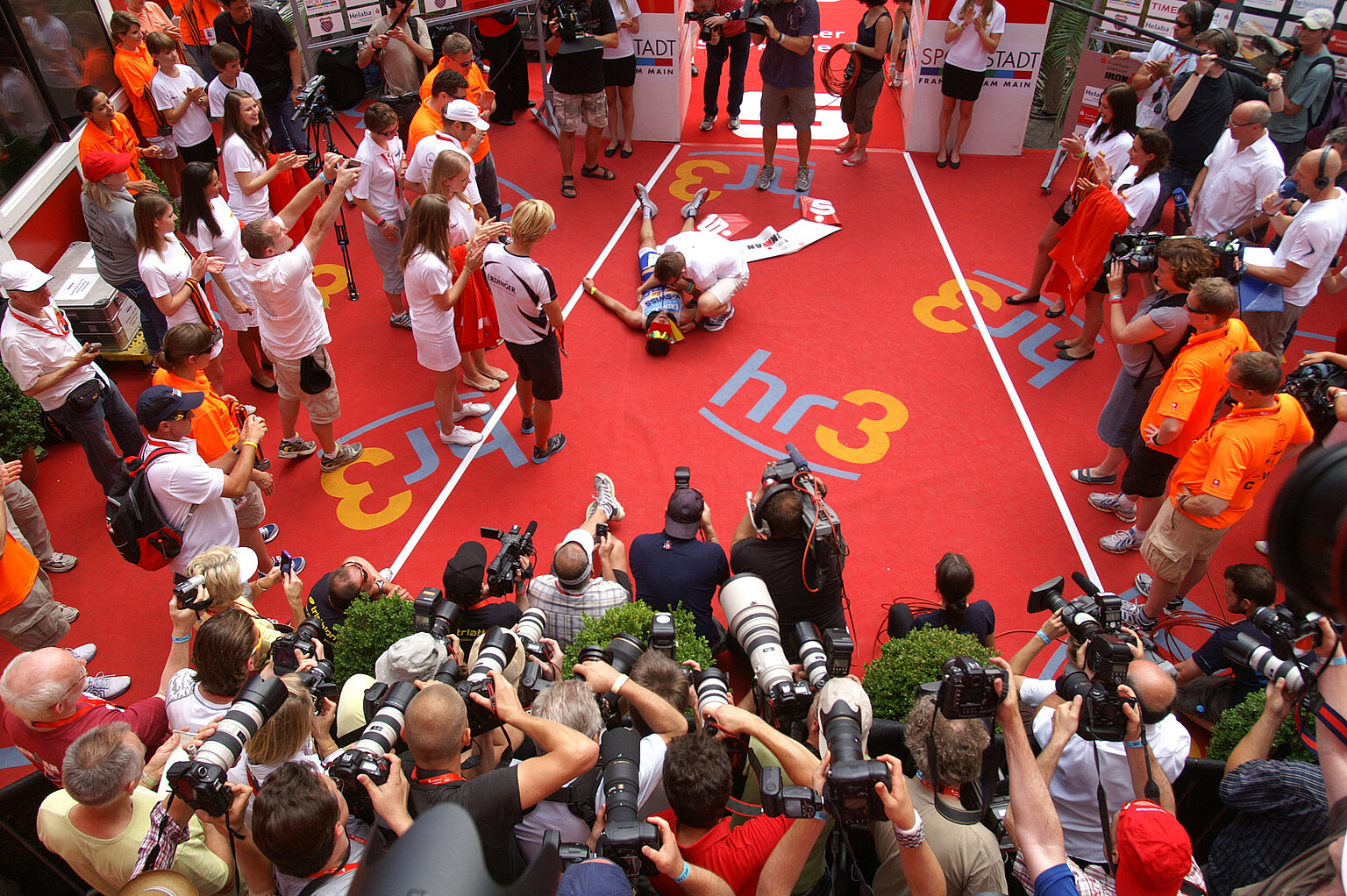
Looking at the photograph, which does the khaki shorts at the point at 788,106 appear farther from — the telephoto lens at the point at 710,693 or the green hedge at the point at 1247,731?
the telephoto lens at the point at 710,693

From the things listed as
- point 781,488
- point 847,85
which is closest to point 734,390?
point 781,488

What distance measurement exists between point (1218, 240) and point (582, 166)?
6693 mm

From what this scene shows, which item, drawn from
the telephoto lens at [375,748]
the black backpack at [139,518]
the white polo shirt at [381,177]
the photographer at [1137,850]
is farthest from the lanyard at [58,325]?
the photographer at [1137,850]

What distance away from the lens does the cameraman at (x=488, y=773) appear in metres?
3.03

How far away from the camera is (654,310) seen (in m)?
7.57

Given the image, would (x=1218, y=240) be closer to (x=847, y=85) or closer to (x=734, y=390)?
(x=734, y=390)

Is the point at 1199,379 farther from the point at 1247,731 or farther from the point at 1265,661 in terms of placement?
the point at 1247,731

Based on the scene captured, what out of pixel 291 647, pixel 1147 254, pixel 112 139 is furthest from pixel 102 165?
pixel 1147 254

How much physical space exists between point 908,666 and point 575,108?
7.30 m

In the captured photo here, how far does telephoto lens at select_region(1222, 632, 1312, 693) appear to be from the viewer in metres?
3.41

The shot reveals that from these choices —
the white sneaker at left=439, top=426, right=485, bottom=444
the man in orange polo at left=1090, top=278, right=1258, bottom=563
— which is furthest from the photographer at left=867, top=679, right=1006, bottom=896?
the white sneaker at left=439, top=426, right=485, bottom=444

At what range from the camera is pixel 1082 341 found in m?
7.34

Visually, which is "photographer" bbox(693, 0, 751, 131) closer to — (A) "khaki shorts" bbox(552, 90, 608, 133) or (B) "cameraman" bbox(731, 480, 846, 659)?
(A) "khaki shorts" bbox(552, 90, 608, 133)

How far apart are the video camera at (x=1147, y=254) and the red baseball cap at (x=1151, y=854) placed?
4079 millimetres
